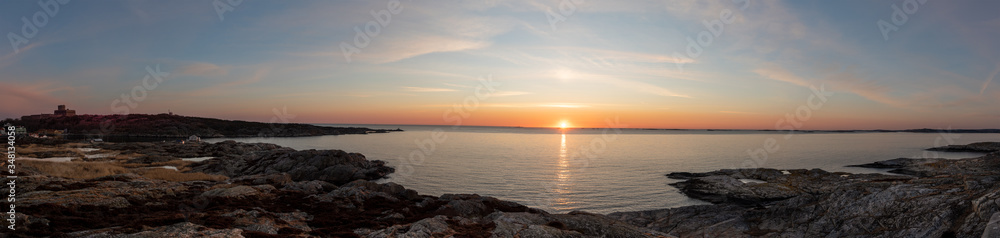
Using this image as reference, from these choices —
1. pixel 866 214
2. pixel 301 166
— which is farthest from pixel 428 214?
pixel 301 166

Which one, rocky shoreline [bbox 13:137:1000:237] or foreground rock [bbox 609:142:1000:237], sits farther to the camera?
foreground rock [bbox 609:142:1000:237]

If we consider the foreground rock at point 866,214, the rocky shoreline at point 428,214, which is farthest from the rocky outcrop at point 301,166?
the foreground rock at point 866,214

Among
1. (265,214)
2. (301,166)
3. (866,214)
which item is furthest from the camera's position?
(301,166)

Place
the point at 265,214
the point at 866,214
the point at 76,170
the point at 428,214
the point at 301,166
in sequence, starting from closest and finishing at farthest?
the point at 265,214, the point at 866,214, the point at 428,214, the point at 76,170, the point at 301,166

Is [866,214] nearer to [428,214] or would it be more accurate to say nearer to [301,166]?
[428,214]

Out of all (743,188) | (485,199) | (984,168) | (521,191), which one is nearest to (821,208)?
(485,199)

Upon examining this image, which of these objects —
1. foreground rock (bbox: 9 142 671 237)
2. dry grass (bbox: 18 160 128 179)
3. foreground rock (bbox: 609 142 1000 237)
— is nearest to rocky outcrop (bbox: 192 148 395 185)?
dry grass (bbox: 18 160 128 179)

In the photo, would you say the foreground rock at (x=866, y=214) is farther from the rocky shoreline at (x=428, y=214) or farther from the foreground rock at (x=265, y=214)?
the foreground rock at (x=265, y=214)

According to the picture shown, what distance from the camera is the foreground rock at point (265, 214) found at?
49.8 feet

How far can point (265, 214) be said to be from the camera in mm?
18828

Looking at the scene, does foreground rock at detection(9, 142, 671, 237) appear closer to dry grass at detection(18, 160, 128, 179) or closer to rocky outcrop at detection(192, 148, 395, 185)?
dry grass at detection(18, 160, 128, 179)

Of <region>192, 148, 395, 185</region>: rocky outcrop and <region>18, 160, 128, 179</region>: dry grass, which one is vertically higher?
<region>18, 160, 128, 179</region>: dry grass

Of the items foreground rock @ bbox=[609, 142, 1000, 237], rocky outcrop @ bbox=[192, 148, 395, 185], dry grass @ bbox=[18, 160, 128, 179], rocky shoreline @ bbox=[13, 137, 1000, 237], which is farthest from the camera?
rocky outcrop @ bbox=[192, 148, 395, 185]

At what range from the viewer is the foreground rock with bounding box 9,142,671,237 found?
1519cm
